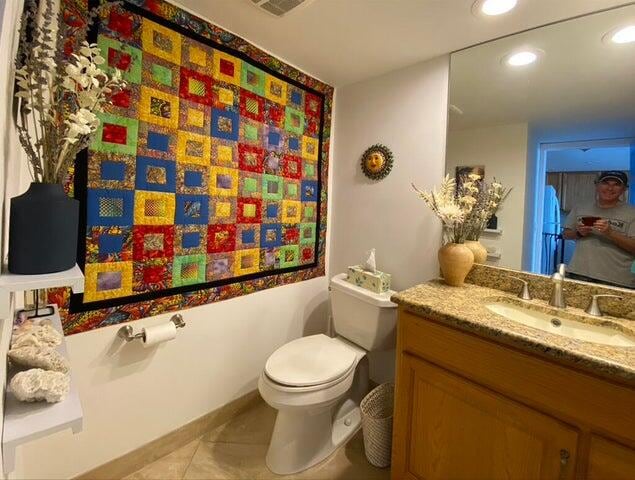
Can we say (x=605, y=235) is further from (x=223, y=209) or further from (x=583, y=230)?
(x=223, y=209)

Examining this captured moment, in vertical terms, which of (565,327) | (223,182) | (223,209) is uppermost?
(223,182)

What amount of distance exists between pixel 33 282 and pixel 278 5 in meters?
1.35

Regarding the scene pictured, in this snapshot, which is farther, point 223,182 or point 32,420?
point 223,182

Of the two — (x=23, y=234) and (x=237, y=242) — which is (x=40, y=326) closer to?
(x=23, y=234)

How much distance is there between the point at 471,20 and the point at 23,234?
5.62ft

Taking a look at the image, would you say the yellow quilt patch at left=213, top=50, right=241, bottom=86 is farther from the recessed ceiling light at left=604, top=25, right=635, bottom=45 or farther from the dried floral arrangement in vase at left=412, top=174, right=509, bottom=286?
the recessed ceiling light at left=604, top=25, right=635, bottom=45

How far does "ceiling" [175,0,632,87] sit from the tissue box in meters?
1.18

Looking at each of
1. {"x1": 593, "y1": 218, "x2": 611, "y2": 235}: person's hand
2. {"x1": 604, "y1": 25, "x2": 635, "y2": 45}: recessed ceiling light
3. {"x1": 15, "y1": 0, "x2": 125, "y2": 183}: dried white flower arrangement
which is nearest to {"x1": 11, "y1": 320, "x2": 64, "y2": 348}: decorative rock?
{"x1": 15, "y1": 0, "x2": 125, "y2": 183}: dried white flower arrangement

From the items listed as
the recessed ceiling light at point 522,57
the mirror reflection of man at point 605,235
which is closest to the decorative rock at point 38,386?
the mirror reflection of man at point 605,235

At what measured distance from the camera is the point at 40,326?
2.66 feet

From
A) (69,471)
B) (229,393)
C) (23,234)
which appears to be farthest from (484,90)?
(69,471)

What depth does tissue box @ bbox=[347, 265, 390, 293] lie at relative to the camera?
171 centimetres

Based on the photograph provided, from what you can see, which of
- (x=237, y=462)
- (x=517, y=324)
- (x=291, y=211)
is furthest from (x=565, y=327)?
(x=237, y=462)

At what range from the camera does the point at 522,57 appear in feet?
4.77
